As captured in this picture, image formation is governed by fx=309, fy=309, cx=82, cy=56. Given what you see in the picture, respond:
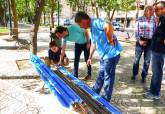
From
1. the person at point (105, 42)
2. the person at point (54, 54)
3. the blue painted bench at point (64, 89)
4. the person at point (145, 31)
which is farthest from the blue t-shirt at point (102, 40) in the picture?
the person at point (54, 54)

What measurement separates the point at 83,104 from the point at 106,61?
0.92m

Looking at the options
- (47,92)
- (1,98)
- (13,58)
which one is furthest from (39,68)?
(13,58)

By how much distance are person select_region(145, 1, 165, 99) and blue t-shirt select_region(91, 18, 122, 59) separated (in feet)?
3.66

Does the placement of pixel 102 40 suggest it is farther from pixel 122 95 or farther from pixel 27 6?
pixel 27 6

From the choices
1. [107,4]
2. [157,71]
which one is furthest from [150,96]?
[107,4]

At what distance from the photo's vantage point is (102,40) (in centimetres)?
559

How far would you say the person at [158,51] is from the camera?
6.22m

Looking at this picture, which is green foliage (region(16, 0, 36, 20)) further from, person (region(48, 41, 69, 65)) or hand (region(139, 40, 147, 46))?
hand (region(139, 40, 147, 46))

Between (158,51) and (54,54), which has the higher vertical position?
(158,51)

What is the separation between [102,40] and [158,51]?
144 centimetres

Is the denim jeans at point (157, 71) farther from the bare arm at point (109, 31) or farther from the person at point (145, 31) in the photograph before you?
the bare arm at point (109, 31)

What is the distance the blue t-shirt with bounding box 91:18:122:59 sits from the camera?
18.1 feet

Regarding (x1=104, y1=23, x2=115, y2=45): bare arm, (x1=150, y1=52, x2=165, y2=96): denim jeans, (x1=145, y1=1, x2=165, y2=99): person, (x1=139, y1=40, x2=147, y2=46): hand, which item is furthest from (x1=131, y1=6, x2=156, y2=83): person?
(x1=104, y1=23, x2=115, y2=45): bare arm

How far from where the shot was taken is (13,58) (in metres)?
11.4
